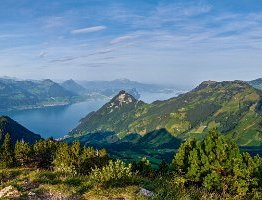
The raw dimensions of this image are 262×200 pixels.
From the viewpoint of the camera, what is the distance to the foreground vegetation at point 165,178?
2822cm

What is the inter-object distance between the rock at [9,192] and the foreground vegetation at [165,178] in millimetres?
281

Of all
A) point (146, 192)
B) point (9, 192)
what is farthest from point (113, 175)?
point (9, 192)

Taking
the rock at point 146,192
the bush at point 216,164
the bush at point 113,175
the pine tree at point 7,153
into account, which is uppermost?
the bush at point 113,175

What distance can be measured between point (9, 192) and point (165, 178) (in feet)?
53.5

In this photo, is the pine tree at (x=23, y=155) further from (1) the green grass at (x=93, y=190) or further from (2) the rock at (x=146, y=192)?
(2) the rock at (x=146, y=192)

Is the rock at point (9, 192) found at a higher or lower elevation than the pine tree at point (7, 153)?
higher

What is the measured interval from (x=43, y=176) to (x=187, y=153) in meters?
38.2

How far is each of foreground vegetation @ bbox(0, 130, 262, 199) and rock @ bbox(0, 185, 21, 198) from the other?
0.28 m

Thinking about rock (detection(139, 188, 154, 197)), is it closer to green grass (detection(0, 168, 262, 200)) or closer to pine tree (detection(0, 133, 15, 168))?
green grass (detection(0, 168, 262, 200))

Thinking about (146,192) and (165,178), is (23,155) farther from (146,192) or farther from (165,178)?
(146,192)

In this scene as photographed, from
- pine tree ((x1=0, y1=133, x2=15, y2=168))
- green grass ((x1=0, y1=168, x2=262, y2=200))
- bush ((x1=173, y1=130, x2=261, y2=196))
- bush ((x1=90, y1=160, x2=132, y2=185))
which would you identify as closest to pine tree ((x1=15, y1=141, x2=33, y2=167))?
pine tree ((x1=0, y1=133, x2=15, y2=168))

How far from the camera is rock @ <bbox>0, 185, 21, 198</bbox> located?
88.5ft

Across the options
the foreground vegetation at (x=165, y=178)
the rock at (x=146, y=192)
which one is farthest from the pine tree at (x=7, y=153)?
the rock at (x=146, y=192)

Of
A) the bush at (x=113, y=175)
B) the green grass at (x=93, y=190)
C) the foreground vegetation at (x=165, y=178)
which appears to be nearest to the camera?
the green grass at (x=93, y=190)
